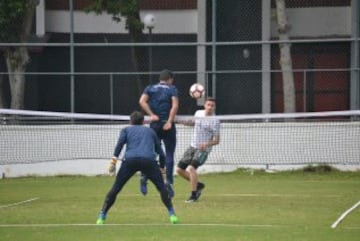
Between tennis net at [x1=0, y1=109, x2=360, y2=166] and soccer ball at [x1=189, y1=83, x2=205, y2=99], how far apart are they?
86 centimetres

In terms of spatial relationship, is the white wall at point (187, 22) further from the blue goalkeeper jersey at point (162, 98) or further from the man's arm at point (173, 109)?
the man's arm at point (173, 109)

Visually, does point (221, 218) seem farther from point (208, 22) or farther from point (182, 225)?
point (208, 22)

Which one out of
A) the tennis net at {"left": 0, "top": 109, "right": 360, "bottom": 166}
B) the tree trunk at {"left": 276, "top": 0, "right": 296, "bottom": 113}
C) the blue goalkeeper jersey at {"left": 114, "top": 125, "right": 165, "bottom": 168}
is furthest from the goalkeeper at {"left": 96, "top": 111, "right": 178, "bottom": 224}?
the tree trunk at {"left": 276, "top": 0, "right": 296, "bottom": 113}

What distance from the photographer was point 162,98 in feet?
64.2

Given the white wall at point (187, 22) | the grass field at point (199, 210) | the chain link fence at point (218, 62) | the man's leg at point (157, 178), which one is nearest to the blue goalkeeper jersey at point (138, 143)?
the man's leg at point (157, 178)

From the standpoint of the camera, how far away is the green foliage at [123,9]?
27547 mm

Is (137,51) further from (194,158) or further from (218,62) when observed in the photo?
(194,158)

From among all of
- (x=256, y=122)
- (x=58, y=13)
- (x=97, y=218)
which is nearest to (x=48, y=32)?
(x=58, y=13)

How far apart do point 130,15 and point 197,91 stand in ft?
8.94

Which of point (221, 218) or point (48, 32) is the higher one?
point (48, 32)

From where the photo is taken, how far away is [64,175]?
27016 millimetres

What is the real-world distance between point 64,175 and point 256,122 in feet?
15.9

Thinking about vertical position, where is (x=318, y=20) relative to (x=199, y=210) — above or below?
above

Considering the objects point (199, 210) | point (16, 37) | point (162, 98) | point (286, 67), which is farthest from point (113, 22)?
point (199, 210)
